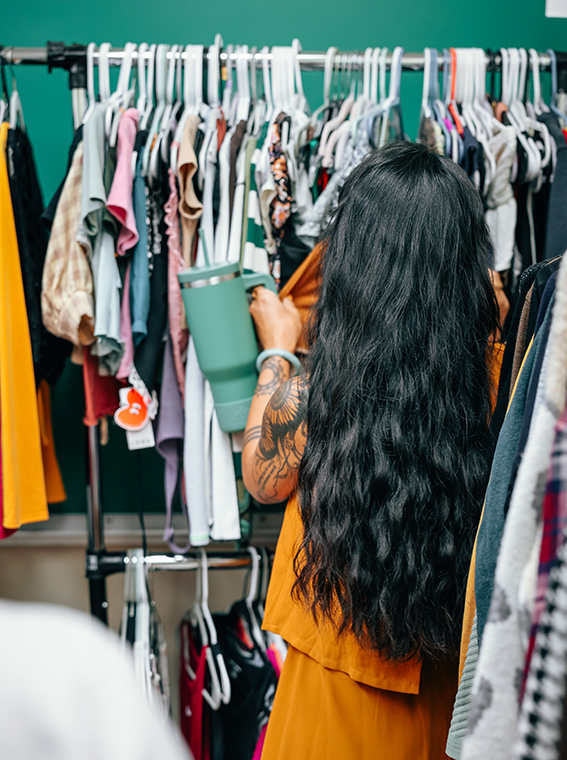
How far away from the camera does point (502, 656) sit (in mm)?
376

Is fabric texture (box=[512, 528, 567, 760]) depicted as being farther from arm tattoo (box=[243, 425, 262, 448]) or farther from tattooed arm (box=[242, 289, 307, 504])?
arm tattoo (box=[243, 425, 262, 448])

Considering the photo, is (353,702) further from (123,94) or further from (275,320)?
(123,94)

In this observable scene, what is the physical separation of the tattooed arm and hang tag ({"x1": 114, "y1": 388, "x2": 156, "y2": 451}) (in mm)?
340

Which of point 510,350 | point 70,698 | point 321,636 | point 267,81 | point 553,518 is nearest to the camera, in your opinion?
point 70,698

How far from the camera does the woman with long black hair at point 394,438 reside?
0.71 m

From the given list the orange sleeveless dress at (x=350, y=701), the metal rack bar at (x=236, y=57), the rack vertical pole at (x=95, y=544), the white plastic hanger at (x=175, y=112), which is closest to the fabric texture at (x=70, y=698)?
the orange sleeveless dress at (x=350, y=701)

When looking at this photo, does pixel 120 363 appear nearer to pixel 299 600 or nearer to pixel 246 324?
pixel 246 324

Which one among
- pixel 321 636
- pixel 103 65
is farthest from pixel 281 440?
pixel 103 65

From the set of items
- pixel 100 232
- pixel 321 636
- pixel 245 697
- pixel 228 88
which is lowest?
pixel 245 697

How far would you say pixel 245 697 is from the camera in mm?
1293

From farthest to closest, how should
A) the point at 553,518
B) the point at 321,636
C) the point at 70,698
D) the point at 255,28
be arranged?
1. the point at 255,28
2. the point at 321,636
3. the point at 553,518
4. the point at 70,698

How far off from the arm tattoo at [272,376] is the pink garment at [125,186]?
389 mm

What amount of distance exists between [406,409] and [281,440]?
20cm

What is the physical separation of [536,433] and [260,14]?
171 centimetres
